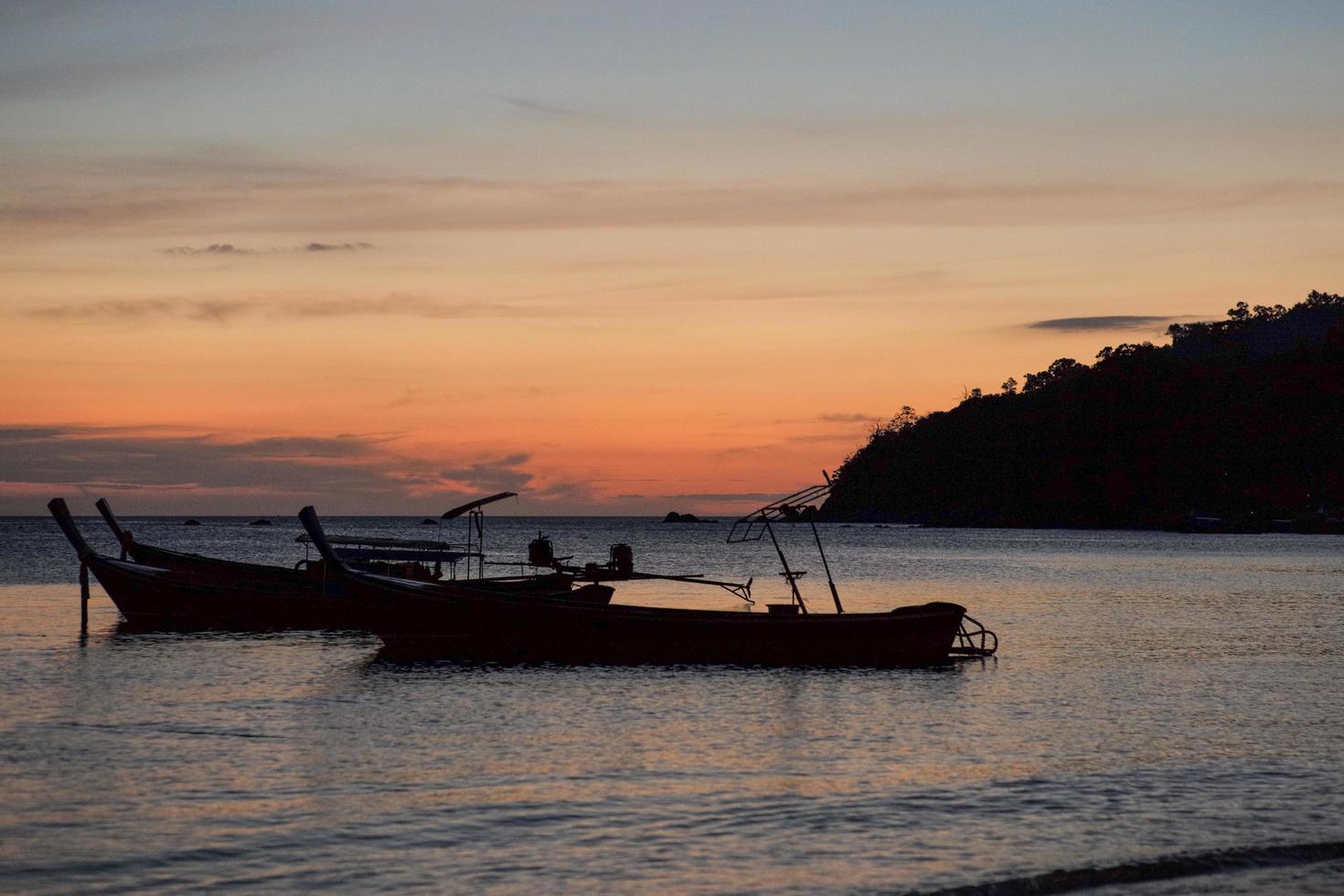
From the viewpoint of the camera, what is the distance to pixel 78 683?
31781 millimetres

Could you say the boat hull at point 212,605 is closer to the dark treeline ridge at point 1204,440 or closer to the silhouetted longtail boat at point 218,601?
the silhouetted longtail boat at point 218,601

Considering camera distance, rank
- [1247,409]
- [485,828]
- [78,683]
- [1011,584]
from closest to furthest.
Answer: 1. [485,828]
2. [78,683]
3. [1011,584]
4. [1247,409]

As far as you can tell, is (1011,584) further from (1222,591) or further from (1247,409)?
(1247,409)

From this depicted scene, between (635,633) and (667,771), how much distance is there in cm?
1288

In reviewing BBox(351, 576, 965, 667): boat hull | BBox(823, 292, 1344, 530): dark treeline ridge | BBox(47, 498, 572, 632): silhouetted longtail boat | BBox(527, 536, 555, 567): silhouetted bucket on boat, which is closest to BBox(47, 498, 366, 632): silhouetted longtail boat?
BBox(47, 498, 572, 632): silhouetted longtail boat

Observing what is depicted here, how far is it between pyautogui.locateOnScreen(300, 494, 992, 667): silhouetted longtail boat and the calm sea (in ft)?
2.21

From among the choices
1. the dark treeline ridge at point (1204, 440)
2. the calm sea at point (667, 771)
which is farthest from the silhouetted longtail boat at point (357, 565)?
the dark treeline ridge at point (1204, 440)

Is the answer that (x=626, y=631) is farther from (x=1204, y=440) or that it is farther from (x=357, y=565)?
(x=1204, y=440)

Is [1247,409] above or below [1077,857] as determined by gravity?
above

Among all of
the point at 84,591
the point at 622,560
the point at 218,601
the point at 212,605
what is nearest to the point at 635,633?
the point at 622,560

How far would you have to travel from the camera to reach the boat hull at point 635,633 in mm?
33562

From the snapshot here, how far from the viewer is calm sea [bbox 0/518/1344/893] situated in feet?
51.0

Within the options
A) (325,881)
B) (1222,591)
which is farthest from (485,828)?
(1222,591)

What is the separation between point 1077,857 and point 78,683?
24885 mm
